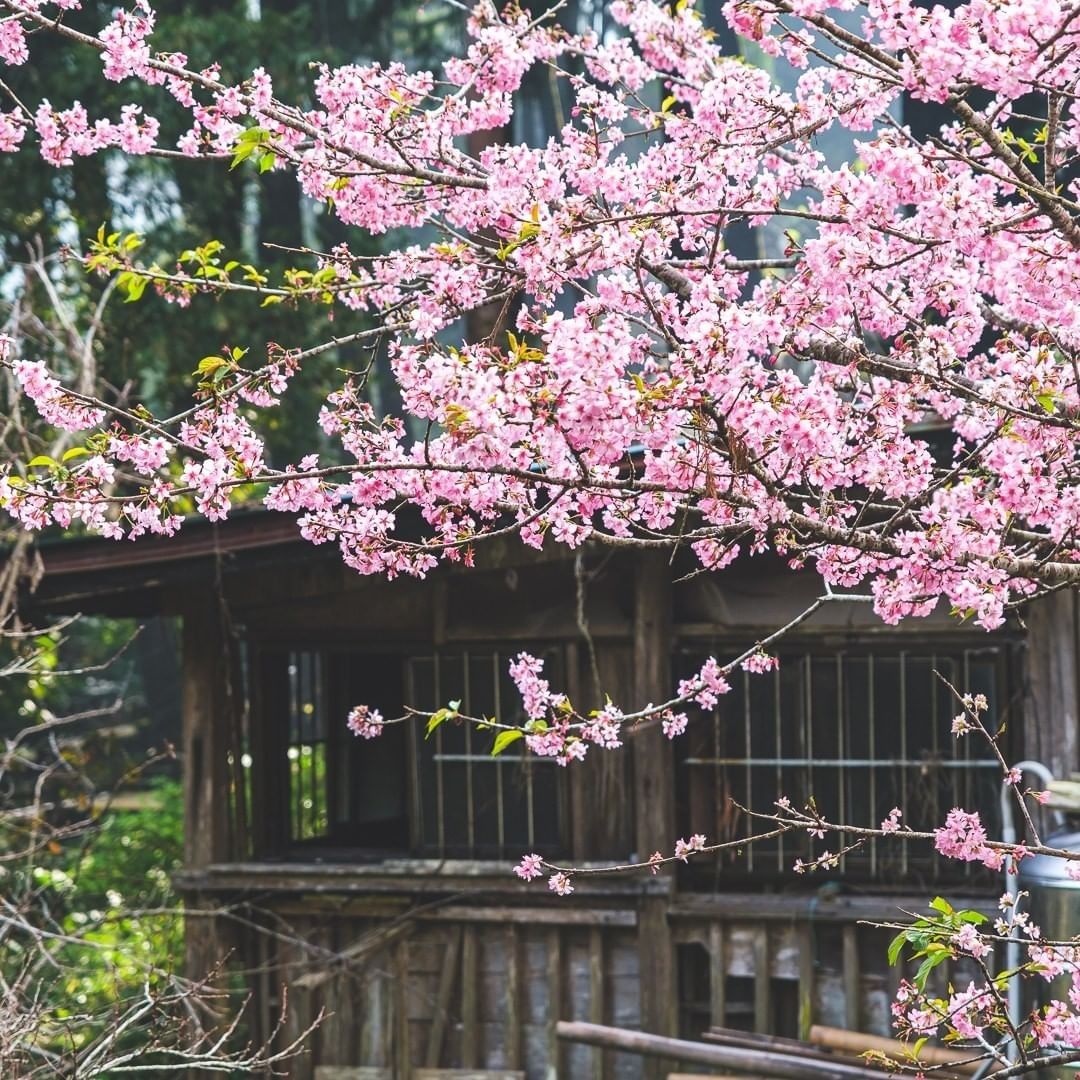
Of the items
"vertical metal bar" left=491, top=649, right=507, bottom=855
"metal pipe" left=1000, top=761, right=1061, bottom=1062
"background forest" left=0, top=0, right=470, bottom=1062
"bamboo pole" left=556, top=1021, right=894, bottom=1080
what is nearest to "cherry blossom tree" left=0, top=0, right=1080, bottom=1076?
"metal pipe" left=1000, top=761, right=1061, bottom=1062

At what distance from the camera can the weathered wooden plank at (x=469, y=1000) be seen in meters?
7.36

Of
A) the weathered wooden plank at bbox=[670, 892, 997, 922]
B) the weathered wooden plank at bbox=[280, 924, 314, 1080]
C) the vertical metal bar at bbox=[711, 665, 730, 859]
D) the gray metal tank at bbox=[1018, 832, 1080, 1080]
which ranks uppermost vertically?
the vertical metal bar at bbox=[711, 665, 730, 859]

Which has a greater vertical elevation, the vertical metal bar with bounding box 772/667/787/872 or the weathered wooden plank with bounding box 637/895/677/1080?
the vertical metal bar with bounding box 772/667/787/872

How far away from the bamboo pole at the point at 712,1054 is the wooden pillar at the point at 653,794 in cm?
29

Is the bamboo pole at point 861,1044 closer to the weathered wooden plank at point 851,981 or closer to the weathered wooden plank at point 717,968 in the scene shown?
the weathered wooden plank at point 851,981

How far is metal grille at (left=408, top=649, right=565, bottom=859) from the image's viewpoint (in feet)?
24.7

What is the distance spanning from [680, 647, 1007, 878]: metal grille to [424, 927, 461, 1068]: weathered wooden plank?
56.5 inches

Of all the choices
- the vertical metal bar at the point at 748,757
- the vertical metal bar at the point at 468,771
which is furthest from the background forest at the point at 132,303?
the vertical metal bar at the point at 748,757

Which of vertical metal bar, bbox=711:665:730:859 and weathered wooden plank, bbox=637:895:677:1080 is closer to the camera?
weathered wooden plank, bbox=637:895:677:1080

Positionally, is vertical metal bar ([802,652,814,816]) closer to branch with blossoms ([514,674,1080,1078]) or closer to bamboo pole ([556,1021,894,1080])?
bamboo pole ([556,1021,894,1080])

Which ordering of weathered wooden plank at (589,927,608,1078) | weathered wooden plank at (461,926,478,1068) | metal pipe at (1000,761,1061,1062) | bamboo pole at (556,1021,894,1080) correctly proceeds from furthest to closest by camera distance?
weathered wooden plank at (461,926,478,1068)
weathered wooden plank at (589,927,608,1078)
bamboo pole at (556,1021,894,1080)
metal pipe at (1000,761,1061,1062)

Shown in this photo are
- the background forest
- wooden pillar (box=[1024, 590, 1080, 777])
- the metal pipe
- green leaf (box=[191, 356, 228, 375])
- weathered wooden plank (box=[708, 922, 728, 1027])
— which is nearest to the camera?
green leaf (box=[191, 356, 228, 375])

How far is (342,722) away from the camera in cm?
918

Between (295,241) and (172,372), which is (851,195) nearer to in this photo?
(172,372)
